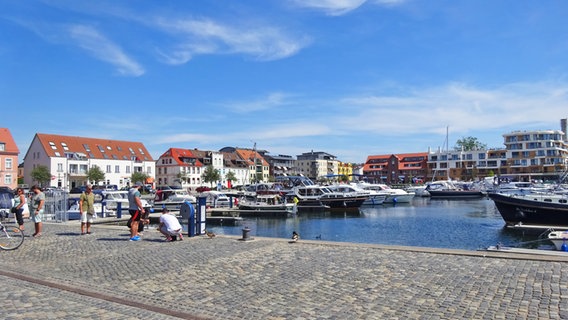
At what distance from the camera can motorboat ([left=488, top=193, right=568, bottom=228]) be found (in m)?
30.7

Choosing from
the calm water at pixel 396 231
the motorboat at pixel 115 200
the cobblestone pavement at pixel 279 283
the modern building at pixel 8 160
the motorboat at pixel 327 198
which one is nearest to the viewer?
the cobblestone pavement at pixel 279 283

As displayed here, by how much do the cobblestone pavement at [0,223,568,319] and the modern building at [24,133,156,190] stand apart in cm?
7501

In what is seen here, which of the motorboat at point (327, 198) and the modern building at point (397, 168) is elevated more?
the modern building at point (397, 168)

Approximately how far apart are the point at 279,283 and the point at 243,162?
128674 mm

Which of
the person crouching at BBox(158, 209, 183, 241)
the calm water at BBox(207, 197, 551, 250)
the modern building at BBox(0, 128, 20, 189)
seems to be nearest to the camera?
the person crouching at BBox(158, 209, 183, 241)

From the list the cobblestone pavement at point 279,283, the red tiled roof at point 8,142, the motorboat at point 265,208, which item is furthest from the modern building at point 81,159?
the cobblestone pavement at point 279,283

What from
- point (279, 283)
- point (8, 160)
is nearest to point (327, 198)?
point (279, 283)

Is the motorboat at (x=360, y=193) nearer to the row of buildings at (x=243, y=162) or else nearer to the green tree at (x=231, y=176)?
the row of buildings at (x=243, y=162)

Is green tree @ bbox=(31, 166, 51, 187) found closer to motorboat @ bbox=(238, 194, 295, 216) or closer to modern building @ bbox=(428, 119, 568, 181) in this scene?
motorboat @ bbox=(238, 194, 295, 216)

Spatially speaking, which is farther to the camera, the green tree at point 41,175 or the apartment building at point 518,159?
the apartment building at point 518,159

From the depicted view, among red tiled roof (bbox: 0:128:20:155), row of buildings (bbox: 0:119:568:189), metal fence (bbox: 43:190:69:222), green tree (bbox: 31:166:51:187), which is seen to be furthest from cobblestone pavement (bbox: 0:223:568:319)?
red tiled roof (bbox: 0:128:20:155)

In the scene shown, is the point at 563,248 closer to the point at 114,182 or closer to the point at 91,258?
the point at 91,258

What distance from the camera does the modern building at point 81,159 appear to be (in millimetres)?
81812

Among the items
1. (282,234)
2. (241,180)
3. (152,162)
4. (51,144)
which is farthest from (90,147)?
(282,234)
